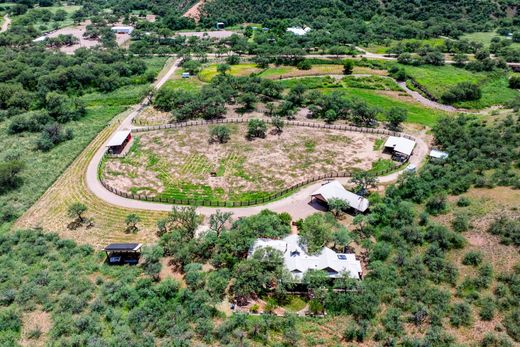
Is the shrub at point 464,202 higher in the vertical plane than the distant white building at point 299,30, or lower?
higher

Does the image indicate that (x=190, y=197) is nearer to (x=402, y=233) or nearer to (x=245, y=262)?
(x=245, y=262)

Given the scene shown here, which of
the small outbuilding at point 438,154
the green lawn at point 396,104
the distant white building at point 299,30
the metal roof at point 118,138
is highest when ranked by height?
the distant white building at point 299,30

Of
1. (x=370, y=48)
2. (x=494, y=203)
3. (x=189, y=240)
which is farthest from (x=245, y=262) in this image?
(x=370, y=48)

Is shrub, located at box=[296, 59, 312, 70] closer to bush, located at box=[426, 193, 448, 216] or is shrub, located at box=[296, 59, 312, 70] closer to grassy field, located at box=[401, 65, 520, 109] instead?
grassy field, located at box=[401, 65, 520, 109]

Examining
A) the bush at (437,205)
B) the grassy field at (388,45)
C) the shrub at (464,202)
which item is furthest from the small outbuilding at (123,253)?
the grassy field at (388,45)

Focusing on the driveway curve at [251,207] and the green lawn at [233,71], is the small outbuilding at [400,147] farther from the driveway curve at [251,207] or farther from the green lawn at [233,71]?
the green lawn at [233,71]
